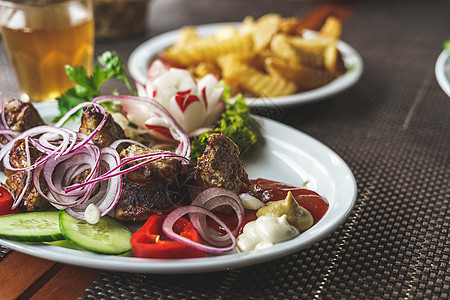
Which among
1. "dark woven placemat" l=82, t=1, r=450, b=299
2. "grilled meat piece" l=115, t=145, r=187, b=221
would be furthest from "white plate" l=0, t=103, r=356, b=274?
"grilled meat piece" l=115, t=145, r=187, b=221

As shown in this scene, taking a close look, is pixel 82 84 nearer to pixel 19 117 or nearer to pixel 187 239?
pixel 19 117

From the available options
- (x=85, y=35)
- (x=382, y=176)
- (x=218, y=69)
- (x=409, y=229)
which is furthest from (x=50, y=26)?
(x=409, y=229)

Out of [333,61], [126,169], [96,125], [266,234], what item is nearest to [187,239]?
[266,234]

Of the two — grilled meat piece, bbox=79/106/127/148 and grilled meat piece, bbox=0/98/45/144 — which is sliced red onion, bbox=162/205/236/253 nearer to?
grilled meat piece, bbox=79/106/127/148

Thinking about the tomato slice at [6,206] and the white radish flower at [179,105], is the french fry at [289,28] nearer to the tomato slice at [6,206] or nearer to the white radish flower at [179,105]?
the white radish flower at [179,105]

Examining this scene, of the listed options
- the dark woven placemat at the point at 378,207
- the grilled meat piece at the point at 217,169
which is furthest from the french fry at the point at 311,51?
the grilled meat piece at the point at 217,169

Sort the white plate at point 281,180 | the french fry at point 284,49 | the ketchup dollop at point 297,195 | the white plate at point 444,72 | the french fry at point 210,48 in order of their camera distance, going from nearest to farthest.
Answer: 1. the white plate at point 281,180
2. the ketchup dollop at point 297,195
3. the white plate at point 444,72
4. the french fry at point 284,49
5. the french fry at point 210,48
